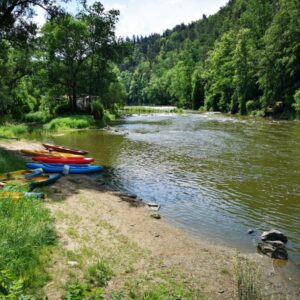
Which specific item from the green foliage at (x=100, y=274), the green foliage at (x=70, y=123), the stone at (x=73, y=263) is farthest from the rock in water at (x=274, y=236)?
the green foliage at (x=70, y=123)

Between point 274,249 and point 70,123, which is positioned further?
point 70,123

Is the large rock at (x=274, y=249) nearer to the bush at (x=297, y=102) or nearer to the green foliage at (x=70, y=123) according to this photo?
the green foliage at (x=70, y=123)

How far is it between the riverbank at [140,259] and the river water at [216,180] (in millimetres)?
1170

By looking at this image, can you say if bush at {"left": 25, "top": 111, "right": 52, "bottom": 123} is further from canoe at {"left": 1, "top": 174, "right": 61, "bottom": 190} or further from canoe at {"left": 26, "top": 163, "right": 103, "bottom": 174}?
canoe at {"left": 1, "top": 174, "right": 61, "bottom": 190}

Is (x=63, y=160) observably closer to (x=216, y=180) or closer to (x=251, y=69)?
(x=216, y=180)

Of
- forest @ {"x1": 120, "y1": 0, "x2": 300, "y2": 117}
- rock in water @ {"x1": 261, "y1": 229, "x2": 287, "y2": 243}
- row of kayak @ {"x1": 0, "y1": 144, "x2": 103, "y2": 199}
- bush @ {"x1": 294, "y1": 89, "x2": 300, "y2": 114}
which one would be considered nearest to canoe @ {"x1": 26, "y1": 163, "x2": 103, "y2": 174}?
row of kayak @ {"x1": 0, "y1": 144, "x2": 103, "y2": 199}

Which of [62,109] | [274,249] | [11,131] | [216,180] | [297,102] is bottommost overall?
[216,180]

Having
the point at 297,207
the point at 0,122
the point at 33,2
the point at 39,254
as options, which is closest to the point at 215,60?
the point at 0,122

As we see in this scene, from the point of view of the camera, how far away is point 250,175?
627 inches

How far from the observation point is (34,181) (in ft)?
40.0

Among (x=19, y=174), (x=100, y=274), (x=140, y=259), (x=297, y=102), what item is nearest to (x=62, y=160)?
(x=19, y=174)

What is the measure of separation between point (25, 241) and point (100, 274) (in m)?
1.66

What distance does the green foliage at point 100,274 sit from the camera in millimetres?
6051

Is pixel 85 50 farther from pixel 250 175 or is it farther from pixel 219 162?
pixel 250 175
